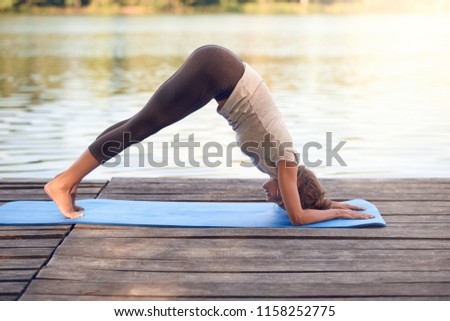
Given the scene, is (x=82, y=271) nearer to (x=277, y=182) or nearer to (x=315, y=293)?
(x=315, y=293)

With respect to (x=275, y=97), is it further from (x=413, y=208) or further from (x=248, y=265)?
(x=248, y=265)

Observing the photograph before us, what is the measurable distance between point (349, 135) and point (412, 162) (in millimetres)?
1591

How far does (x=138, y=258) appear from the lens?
127 inches

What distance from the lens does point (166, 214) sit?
3977 mm

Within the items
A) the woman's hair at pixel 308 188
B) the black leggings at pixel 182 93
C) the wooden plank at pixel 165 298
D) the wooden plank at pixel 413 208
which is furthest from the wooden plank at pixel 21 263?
the wooden plank at pixel 413 208

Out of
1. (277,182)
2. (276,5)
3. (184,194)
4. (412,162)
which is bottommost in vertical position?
(276,5)

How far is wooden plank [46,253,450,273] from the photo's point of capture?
10.2 feet

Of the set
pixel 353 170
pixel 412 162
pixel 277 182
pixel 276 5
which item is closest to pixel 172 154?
pixel 353 170

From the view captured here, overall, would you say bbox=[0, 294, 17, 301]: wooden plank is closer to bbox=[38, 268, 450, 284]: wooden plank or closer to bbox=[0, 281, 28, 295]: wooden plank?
bbox=[0, 281, 28, 295]: wooden plank

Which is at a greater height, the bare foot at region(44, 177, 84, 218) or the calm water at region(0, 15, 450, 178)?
the bare foot at region(44, 177, 84, 218)

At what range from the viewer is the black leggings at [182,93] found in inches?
146

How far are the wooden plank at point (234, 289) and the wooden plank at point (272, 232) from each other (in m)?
0.63

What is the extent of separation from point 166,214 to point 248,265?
3.01 feet

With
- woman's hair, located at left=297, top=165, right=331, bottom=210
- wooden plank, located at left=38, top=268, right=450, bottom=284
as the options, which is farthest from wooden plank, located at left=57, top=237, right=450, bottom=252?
woman's hair, located at left=297, top=165, right=331, bottom=210
